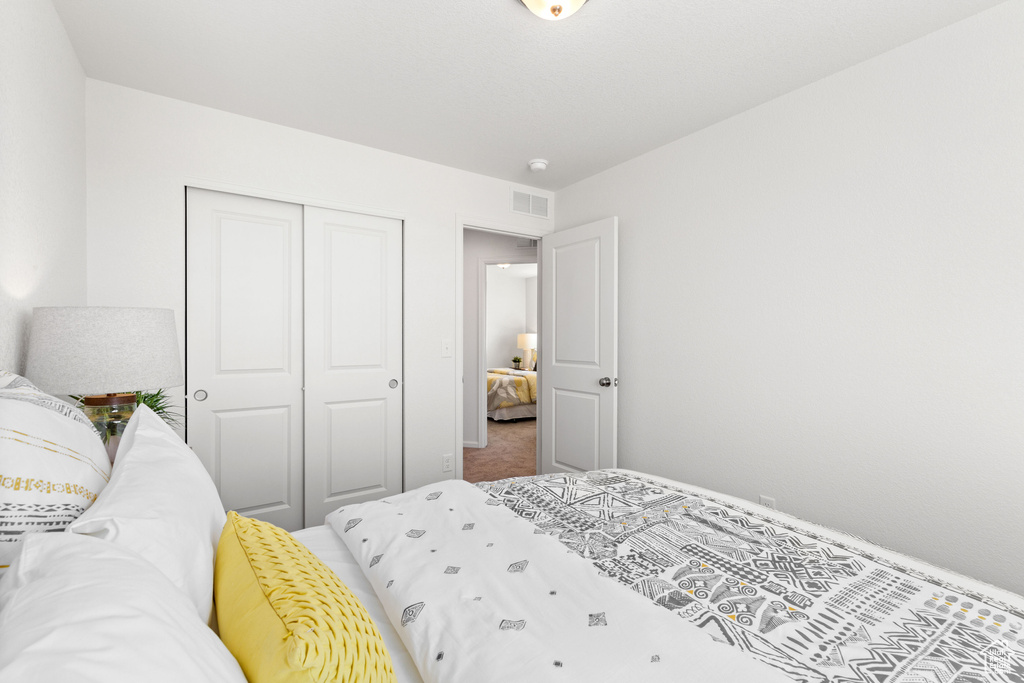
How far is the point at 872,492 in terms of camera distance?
2.15 metres

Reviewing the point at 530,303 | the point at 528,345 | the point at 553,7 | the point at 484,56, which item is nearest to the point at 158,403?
the point at 484,56

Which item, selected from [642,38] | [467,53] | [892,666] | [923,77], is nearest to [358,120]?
[467,53]

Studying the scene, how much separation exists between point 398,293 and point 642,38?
6.85 feet

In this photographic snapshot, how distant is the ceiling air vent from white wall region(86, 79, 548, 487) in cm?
6

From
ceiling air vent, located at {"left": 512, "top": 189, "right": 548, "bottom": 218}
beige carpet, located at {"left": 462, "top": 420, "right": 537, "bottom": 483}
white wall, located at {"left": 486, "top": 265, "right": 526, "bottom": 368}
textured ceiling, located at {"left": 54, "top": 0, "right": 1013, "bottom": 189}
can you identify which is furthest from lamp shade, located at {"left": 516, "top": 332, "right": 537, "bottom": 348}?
Answer: textured ceiling, located at {"left": 54, "top": 0, "right": 1013, "bottom": 189}

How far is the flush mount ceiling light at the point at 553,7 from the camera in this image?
5.67 ft

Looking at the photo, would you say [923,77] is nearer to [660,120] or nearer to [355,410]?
[660,120]

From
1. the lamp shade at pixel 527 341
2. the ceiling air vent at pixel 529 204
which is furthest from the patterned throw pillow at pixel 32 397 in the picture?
the lamp shade at pixel 527 341

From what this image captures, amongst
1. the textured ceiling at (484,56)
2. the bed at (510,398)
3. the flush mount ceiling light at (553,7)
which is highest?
the textured ceiling at (484,56)

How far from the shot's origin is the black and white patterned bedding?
868mm

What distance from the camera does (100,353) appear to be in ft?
4.95

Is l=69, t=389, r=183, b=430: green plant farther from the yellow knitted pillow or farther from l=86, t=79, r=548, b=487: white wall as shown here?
the yellow knitted pillow

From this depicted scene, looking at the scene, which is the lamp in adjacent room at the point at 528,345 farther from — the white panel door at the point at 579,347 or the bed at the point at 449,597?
the bed at the point at 449,597

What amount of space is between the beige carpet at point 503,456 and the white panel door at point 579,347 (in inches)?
21.2
